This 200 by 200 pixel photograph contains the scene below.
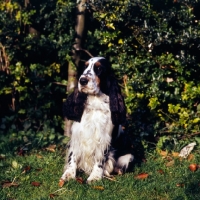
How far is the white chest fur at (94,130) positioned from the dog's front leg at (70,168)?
119 millimetres

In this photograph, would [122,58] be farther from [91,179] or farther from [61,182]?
[61,182]

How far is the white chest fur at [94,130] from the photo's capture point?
538 cm

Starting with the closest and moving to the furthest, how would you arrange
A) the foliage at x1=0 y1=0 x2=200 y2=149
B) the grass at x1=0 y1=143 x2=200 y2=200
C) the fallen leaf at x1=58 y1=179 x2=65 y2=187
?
the grass at x1=0 y1=143 x2=200 y2=200 → the fallen leaf at x1=58 y1=179 x2=65 y2=187 → the foliage at x1=0 y1=0 x2=200 y2=149

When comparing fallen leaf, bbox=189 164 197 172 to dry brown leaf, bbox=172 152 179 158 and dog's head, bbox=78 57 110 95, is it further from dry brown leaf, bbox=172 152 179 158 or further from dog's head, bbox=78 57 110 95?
dog's head, bbox=78 57 110 95

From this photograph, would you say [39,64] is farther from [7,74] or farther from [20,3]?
[20,3]

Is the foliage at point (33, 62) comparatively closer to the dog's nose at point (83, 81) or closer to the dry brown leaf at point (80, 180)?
the dog's nose at point (83, 81)

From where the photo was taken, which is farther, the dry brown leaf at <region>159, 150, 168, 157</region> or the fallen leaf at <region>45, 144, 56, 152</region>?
the fallen leaf at <region>45, 144, 56, 152</region>

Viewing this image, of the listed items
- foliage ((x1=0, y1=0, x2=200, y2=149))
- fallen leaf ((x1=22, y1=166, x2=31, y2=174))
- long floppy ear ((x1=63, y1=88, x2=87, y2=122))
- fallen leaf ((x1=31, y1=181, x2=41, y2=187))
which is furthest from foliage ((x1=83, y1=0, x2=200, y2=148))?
fallen leaf ((x1=31, y1=181, x2=41, y2=187))

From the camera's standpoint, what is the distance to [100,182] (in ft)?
16.8

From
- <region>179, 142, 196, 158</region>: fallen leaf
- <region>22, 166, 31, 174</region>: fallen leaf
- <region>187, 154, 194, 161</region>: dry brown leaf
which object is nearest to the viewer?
<region>22, 166, 31, 174</region>: fallen leaf

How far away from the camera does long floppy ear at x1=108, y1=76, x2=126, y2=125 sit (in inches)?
209

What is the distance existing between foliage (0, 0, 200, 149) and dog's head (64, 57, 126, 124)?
108 cm

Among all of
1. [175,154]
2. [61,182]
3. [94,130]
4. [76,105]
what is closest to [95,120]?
[94,130]

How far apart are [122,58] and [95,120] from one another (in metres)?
1.55
